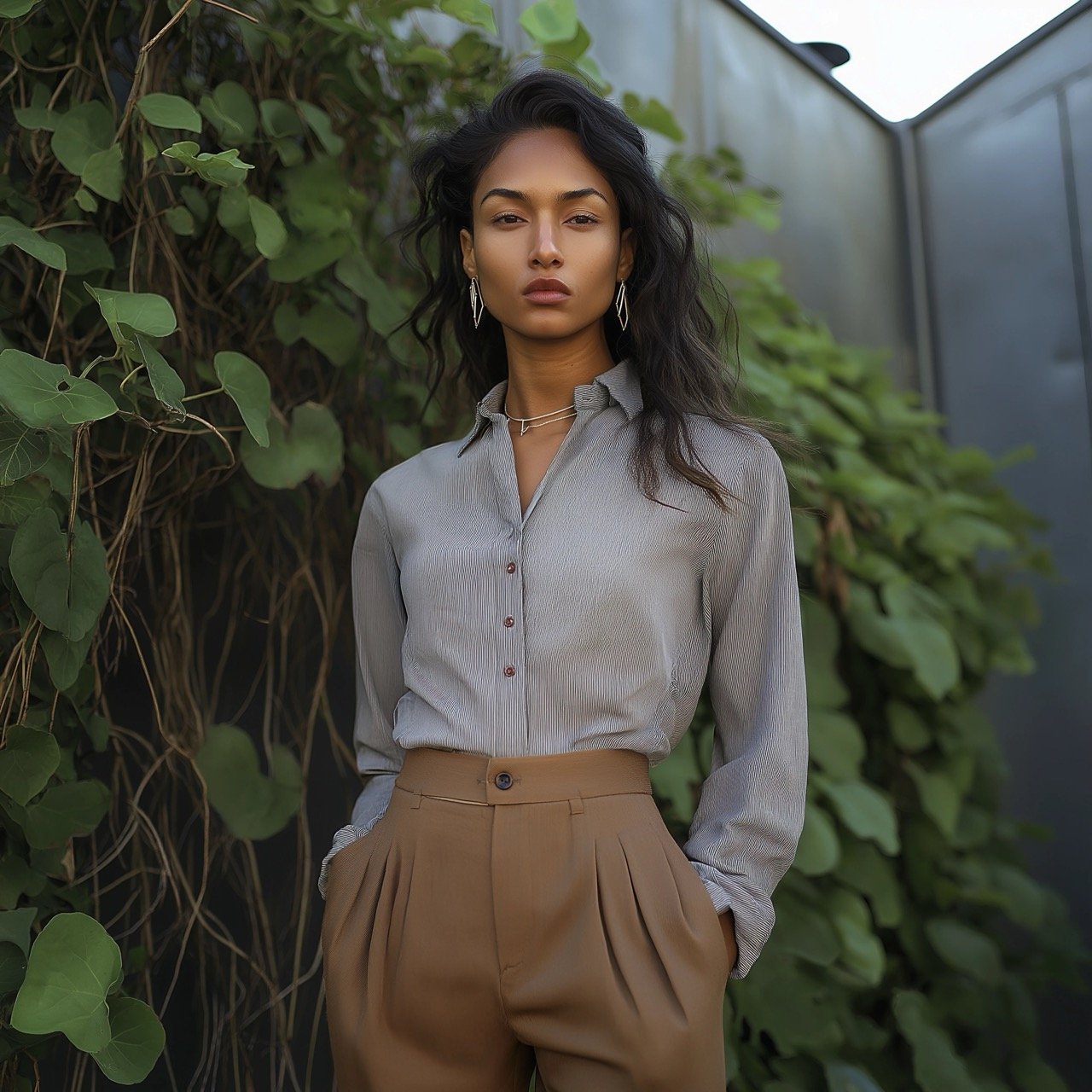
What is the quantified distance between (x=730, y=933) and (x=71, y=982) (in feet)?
2.05

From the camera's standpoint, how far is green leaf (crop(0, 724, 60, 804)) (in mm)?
1326

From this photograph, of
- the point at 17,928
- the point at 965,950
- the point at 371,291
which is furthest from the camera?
the point at 965,950

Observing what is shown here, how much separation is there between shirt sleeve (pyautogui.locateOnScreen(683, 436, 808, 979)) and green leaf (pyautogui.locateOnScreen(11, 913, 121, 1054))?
58cm

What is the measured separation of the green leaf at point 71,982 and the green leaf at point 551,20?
52.7 inches

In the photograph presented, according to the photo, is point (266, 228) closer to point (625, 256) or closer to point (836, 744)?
point (625, 256)

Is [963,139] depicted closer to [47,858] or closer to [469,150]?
[469,150]

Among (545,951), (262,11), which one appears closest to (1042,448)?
(262,11)

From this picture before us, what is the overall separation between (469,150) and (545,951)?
2.84 ft

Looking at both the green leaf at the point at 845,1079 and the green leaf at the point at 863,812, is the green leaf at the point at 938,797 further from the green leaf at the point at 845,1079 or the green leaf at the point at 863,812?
the green leaf at the point at 845,1079

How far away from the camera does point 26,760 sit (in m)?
1.34

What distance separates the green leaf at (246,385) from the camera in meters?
1.41

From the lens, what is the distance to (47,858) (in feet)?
4.77

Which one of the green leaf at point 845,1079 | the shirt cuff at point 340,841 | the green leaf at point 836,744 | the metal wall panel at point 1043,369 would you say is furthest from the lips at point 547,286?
the metal wall panel at point 1043,369

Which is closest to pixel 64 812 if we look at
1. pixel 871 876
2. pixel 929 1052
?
pixel 871 876
